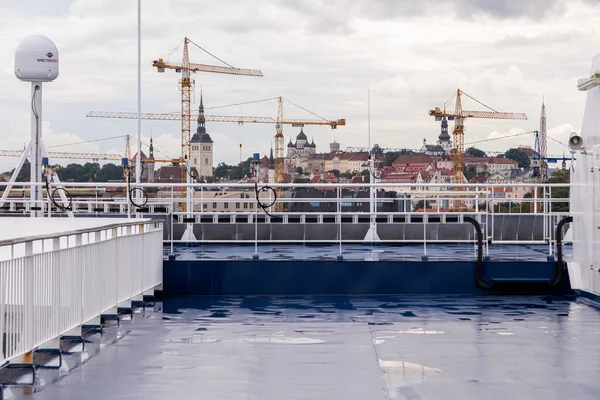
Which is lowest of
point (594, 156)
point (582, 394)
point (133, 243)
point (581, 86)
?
point (582, 394)

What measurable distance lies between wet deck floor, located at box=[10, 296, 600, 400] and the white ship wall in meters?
0.67

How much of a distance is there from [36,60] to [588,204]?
1183cm

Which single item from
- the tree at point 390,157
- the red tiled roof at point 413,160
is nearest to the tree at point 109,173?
the tree at point 390,157

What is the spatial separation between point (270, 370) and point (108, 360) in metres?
1.51

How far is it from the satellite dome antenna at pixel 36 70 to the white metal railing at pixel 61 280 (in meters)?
8.13

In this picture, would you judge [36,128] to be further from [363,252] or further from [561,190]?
[561,190]

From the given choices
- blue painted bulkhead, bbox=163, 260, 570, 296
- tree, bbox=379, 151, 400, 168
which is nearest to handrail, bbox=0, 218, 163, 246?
blue painted bulkhead, bbox=163, 260, 570, 296

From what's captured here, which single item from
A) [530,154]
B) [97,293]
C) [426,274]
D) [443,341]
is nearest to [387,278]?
[426,274]

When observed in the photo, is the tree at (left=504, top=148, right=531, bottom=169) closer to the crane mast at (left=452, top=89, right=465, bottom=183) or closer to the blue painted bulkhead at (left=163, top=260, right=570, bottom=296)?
the crane mast at (left=452, top=89, right=465, bottom=183)

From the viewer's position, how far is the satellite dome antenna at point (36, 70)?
18438 mm

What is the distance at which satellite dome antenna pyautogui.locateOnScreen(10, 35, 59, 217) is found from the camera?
18.4m

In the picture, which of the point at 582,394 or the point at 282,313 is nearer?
the point at 582,394

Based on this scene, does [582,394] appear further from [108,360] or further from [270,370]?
[108,360]

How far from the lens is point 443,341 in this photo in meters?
8.85
